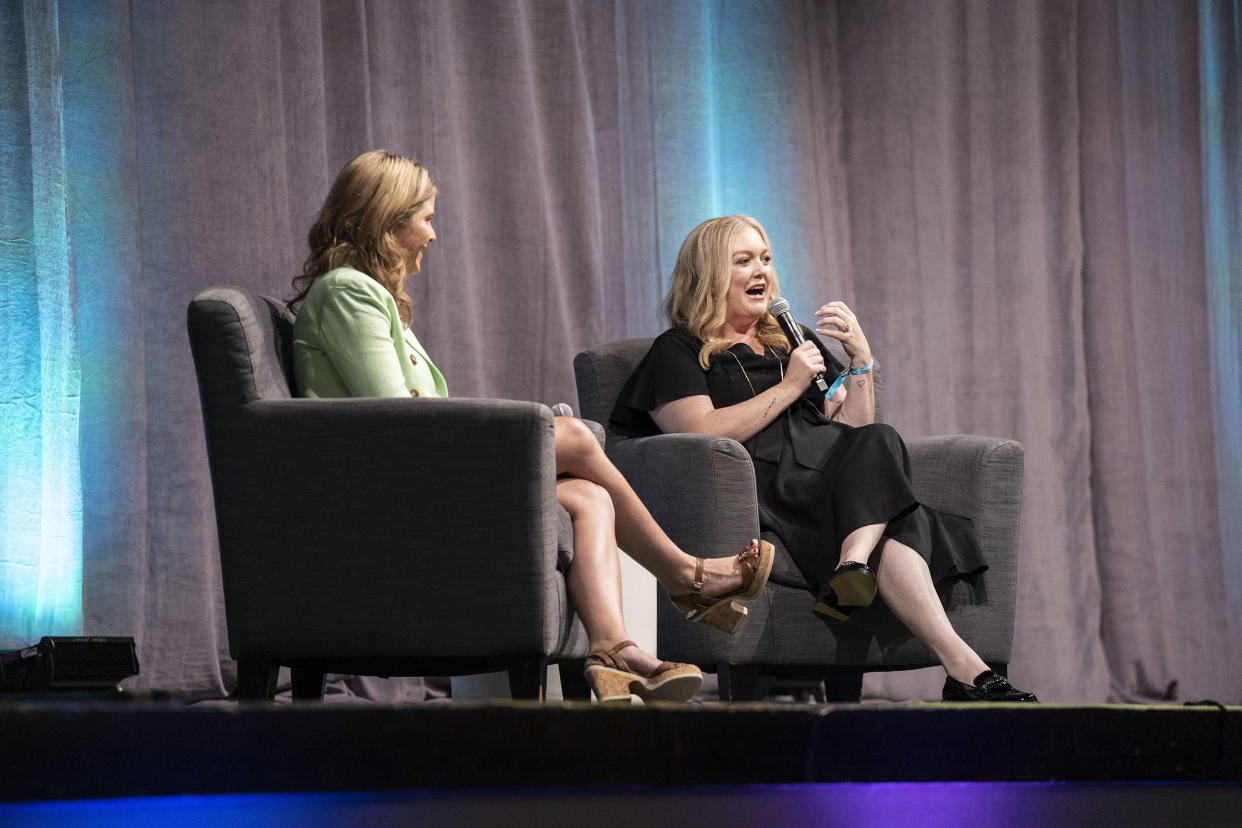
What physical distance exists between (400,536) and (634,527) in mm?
421

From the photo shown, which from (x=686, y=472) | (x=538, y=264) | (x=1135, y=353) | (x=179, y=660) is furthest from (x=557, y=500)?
(x=1135, y=353)

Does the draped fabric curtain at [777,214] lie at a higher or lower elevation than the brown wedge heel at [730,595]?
higher

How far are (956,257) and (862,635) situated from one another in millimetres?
2022

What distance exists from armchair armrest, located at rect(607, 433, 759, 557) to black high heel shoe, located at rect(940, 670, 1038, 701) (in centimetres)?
46

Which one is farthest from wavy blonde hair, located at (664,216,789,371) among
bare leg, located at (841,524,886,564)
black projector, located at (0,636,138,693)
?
black projector, located at (0,636,138,693)

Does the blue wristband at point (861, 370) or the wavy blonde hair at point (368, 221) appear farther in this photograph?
the blue wristband at point (861, 370)

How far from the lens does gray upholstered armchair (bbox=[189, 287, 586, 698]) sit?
6.25 ft

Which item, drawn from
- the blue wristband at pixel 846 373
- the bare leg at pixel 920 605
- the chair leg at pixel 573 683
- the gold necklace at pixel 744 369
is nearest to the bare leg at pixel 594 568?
the chair leg at pixel 573 683

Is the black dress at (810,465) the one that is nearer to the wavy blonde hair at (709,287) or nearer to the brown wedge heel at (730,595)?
the wavy blonde hair at (709,287)

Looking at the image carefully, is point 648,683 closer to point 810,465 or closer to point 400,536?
point 400,536

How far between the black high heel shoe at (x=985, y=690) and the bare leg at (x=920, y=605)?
0.02m

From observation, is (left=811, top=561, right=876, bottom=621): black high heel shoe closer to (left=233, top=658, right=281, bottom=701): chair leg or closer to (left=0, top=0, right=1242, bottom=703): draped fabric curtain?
(left=233, top=658, right=281, bottom=701): chair leg

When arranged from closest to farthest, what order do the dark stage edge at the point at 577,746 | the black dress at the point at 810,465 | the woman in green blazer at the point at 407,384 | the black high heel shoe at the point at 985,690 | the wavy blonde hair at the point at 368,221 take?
the dark stage edge at the point at 577,746
the woman in green blazer at the point at 407,384
the black high heel shoe at the point at 985,690
the wavy blonde hair at the point at 368,221
the black dress at the point at 810,465

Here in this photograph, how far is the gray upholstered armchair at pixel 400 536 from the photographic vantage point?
190 cm
